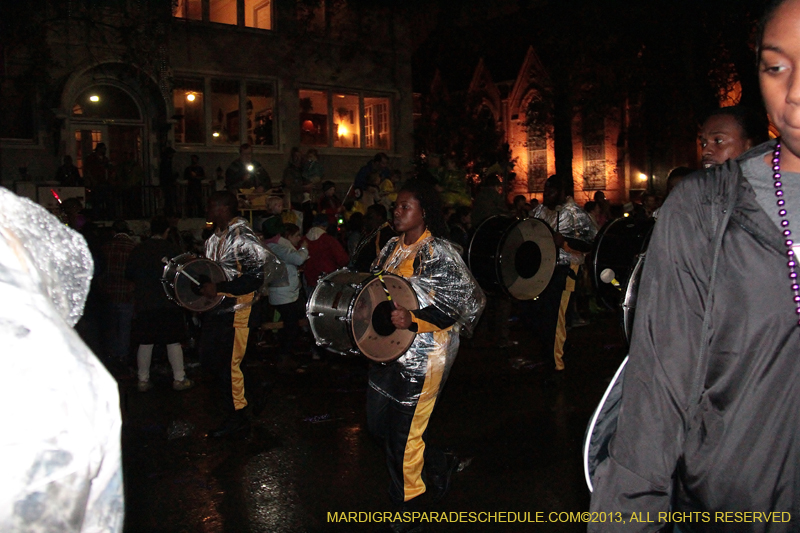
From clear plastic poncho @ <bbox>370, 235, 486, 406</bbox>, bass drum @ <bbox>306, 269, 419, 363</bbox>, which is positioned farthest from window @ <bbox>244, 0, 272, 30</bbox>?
bass drum @ <bbox>306, 269, 419, 363</bbox>

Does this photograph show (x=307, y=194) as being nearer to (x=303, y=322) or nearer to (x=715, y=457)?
(x=303, y=322)

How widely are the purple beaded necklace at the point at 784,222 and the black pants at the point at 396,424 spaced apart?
2.78 metres

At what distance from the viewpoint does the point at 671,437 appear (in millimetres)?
1632

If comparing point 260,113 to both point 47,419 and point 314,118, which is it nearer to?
point 314,118

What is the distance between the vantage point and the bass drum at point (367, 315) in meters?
4.12

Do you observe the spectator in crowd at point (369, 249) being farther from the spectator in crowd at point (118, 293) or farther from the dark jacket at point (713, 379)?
the dark jacket at point (713, 379)

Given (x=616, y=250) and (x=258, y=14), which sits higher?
(x=258, y=14)

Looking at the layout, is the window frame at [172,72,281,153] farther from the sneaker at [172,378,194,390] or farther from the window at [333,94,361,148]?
the sneaker at [172,378,194,390]

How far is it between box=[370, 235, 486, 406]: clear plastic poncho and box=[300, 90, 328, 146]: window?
1624 centimetres

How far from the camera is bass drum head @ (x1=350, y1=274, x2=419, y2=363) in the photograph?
4.14 m

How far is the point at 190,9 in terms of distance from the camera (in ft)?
59.6

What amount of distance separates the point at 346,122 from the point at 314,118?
44.0 inches

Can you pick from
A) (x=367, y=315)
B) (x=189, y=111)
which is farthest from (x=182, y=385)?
(x=189, y=111)

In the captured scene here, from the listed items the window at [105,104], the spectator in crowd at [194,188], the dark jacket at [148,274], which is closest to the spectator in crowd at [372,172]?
the spectator in crowd at [194,188]
